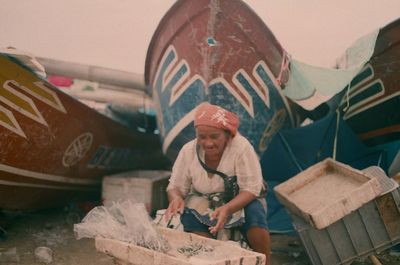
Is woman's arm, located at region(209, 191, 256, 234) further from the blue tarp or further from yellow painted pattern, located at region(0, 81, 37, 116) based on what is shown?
yellow painted pattern, located at region(0, 81, 37, 116)

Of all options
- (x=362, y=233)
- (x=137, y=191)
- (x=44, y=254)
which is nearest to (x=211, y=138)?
(x=362, y=233)

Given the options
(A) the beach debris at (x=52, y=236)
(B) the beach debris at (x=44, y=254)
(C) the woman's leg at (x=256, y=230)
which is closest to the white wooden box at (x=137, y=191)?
(A) the beach debris at (x=52, y=236)

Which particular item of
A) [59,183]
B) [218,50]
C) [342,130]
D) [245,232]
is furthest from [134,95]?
[245,232]

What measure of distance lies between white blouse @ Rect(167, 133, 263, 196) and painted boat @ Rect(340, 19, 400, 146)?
1.81 m

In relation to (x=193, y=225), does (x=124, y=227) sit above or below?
above

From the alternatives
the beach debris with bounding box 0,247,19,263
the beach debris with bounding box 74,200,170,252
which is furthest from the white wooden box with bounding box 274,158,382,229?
the beach debris with bounding box 0,247,19,263

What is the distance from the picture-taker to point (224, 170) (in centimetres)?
246

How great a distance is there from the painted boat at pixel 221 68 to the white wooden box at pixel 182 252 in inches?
78.1

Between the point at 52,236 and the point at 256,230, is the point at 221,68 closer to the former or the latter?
the point at 256,230

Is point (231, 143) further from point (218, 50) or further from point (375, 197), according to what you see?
point (218, 50)

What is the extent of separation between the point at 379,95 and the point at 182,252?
343 cm

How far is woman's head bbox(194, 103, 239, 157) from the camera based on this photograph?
7.69 feet

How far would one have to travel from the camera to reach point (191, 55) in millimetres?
4016

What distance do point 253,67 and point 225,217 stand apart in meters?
2.19
